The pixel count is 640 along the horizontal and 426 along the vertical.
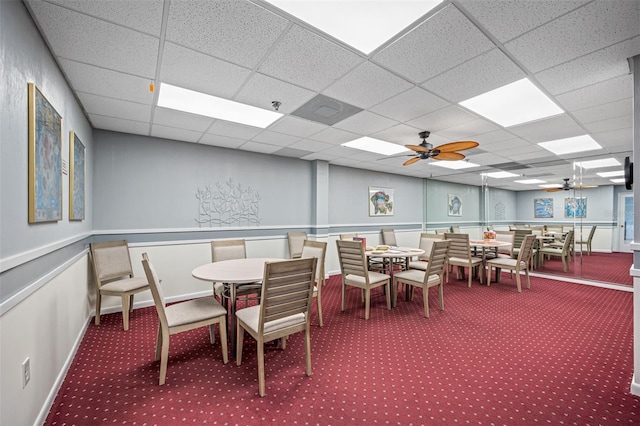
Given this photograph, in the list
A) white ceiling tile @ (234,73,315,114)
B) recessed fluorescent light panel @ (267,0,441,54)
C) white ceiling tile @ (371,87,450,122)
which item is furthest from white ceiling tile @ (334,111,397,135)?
recessed fluorescent light panel @ (267,0,441,54)

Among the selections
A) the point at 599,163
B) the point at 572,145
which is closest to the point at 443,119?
the point at 572,145

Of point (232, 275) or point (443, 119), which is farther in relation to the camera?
point (443, 119)

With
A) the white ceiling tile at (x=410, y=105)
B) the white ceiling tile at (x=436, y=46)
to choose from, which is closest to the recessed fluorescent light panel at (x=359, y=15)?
the white ceiling tile at (x=436, y=46)

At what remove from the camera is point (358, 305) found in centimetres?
399

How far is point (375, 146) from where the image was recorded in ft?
15.6

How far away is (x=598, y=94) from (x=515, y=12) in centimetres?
183

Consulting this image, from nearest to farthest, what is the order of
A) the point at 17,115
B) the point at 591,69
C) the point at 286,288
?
1. the point at 17,115
2. the point at 286,288
3. the point at 591,69

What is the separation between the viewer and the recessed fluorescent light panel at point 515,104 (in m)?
2.64

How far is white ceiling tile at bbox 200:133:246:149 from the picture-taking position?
4145mm

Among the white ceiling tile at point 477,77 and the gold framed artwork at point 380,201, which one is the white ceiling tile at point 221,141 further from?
the gold framed artwork at point 380,201

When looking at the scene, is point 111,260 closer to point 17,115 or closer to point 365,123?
point 17,115

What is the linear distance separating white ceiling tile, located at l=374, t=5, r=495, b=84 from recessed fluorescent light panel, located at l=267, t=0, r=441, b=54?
109mm

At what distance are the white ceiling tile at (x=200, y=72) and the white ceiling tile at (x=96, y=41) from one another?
4.2 inches

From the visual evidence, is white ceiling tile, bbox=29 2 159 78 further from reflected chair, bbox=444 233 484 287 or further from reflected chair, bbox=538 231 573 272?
reflected chair, bbox=538 231 573 272
